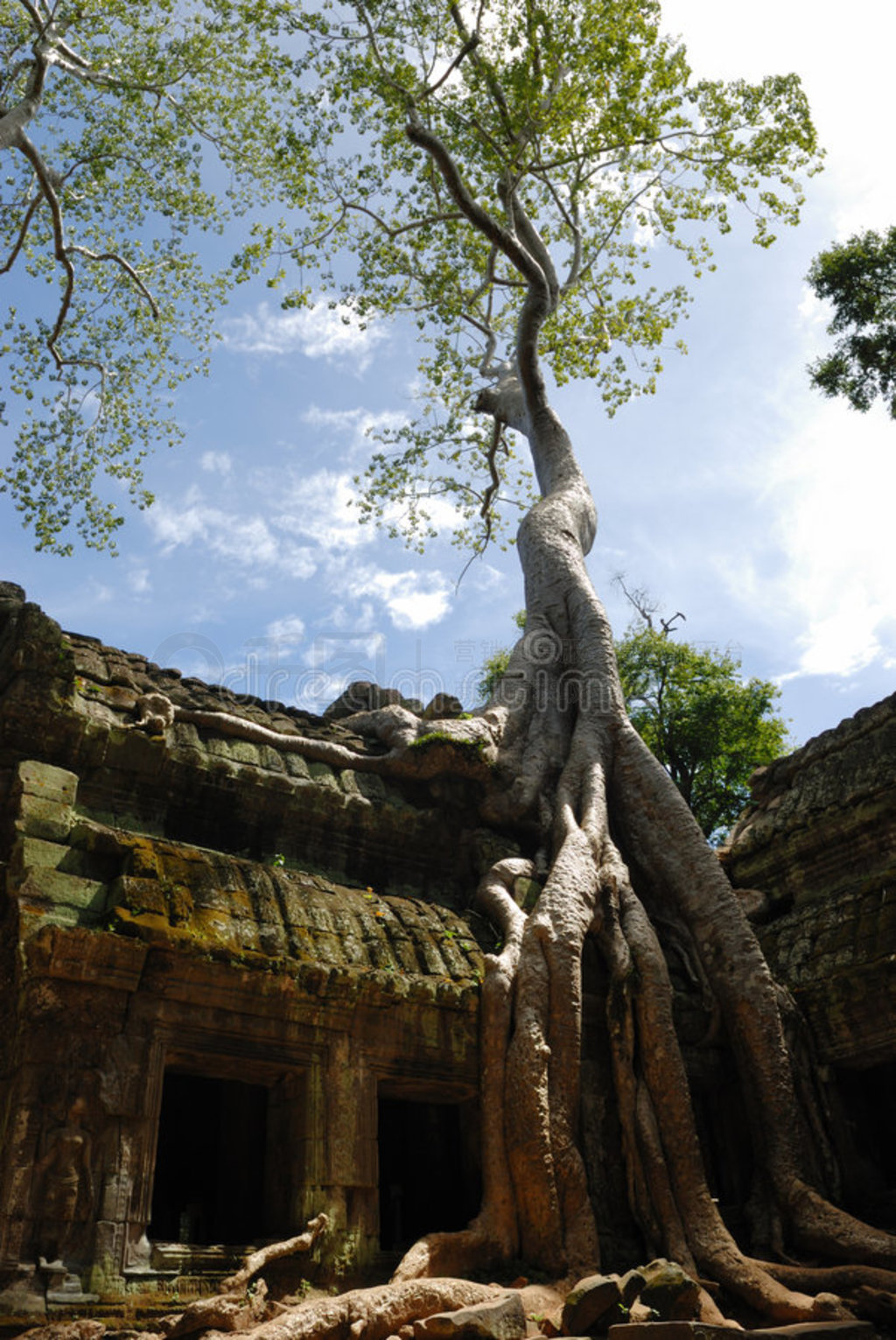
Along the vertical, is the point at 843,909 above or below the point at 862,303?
below

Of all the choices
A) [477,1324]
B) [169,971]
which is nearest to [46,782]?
[169,971]

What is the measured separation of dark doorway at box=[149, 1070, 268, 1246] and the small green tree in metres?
11.3

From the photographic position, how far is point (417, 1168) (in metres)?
7.62

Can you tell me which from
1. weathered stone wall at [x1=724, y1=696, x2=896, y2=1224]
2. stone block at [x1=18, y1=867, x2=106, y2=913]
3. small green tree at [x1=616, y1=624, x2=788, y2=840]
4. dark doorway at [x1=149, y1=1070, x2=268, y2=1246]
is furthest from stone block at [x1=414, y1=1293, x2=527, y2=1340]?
small green tree at [x1=616, y1=624, x2=788, y2=840]

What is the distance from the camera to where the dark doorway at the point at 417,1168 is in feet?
24.5

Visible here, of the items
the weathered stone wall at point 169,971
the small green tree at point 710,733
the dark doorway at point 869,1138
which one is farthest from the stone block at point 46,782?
the small green tree at point 710,733

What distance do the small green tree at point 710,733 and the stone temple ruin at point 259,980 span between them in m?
8.26

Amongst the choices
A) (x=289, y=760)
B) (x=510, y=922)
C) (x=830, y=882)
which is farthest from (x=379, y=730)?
(x=830, y=882)

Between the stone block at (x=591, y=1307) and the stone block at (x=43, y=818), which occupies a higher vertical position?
the stone block at (x=43, y=818)

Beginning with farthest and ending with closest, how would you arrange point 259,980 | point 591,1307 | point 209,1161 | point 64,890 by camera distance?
point 209,1161 < point 259,980 < point 64,890 < point 591,1307

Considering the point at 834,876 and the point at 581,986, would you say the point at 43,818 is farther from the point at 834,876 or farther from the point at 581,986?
the point at 834,876

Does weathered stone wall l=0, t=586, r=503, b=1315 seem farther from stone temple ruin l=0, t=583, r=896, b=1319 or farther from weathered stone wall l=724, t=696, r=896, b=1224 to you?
weathered stone wall l=724, t=696, r=896, b=1224

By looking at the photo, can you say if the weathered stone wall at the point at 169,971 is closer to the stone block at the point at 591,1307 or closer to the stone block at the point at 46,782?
the stone block at the point at 46,782

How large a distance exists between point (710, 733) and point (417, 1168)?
11632 mm
